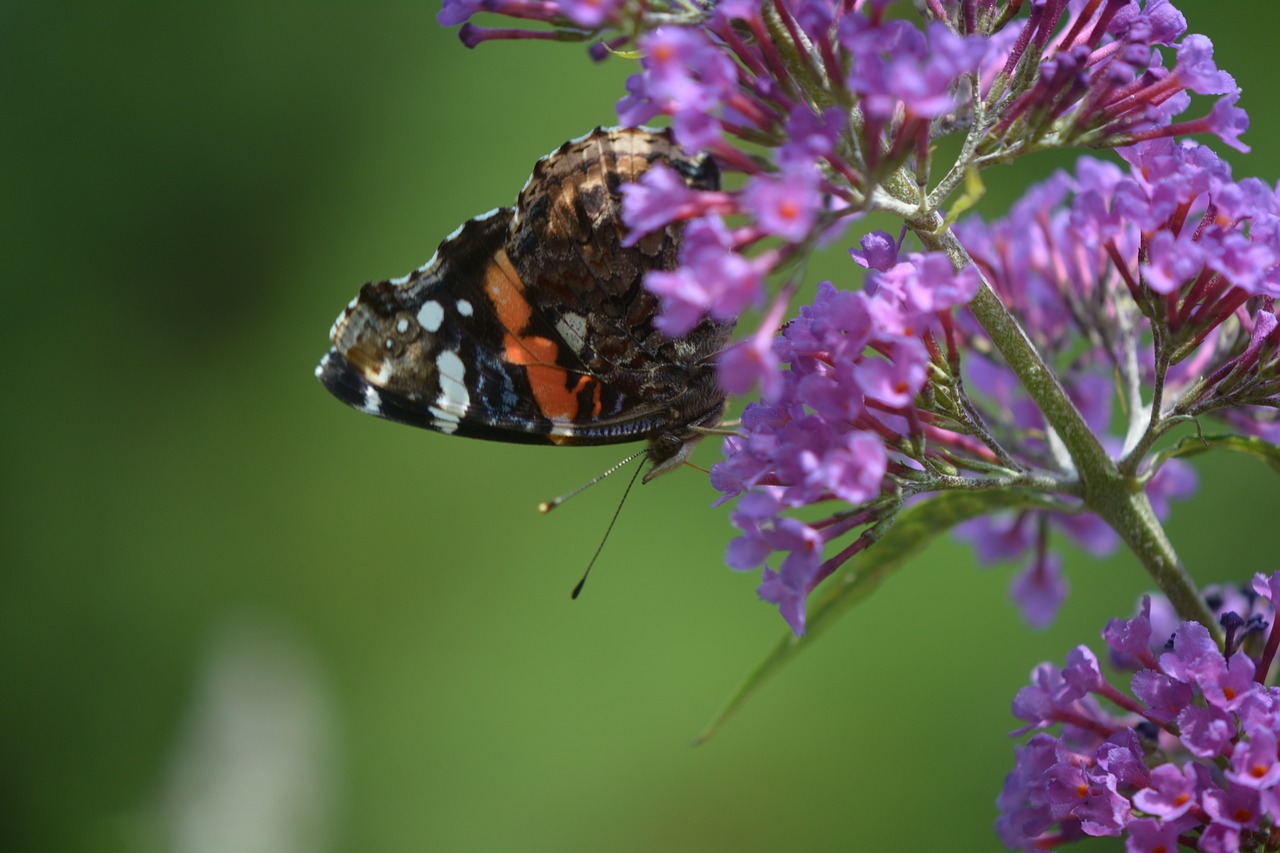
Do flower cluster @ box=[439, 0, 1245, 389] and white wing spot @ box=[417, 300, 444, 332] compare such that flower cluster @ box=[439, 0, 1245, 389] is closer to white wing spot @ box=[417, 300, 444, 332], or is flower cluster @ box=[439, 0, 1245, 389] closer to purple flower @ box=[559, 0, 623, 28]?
purple flower @ box=[559, 0, 623, 28]

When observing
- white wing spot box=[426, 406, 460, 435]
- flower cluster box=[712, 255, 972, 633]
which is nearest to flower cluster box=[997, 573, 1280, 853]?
flower cluster box=[712, 255, 972, 633]

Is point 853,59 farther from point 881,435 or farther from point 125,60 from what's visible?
point 125,60

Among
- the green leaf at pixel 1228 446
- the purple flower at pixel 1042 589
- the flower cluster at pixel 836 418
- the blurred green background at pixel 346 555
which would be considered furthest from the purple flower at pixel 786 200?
the blurred green background at pixel 346 555

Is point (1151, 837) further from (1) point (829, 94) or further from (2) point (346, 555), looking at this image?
(2) point (346, 555)

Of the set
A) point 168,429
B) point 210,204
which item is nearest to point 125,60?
point 210,204

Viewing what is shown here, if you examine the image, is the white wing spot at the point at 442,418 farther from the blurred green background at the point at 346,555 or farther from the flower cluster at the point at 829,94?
the blurred green background at the point at 346,555

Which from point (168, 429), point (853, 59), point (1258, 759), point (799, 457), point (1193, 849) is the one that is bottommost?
point (168, 429)
